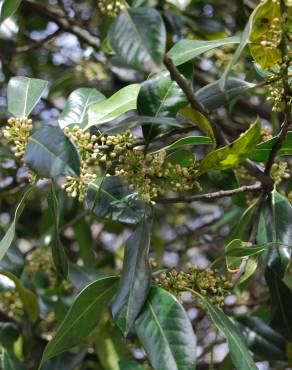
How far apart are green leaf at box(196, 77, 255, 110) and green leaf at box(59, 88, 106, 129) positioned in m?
0.20

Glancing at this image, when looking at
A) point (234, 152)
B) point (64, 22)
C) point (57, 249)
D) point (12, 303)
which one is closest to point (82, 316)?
point (57, 249)

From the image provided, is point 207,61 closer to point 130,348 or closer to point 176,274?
point 130,348

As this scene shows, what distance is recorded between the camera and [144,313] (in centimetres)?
114

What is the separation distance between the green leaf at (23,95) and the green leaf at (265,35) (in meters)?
0.40

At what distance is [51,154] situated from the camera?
1.01 metres

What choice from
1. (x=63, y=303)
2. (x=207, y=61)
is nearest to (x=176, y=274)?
(x=63, y=303)

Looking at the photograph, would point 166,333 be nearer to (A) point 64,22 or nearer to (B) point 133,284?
(B) point 133,284

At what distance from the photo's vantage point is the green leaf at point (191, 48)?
117cm

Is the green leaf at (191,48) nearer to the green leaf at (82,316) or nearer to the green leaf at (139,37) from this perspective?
the green leaf at (139,37)

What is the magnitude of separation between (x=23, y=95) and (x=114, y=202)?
249mm

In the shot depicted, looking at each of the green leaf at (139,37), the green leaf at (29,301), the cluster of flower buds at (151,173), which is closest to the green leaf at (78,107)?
the cluster of flower buds at (151,173)

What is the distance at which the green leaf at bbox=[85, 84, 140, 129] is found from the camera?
1.17 metres

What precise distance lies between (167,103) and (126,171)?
5.3 inches

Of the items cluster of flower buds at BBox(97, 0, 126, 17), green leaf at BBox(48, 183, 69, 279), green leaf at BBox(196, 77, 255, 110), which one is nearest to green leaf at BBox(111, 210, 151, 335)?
green leaf at BBox(48, 183, 69, 279)
